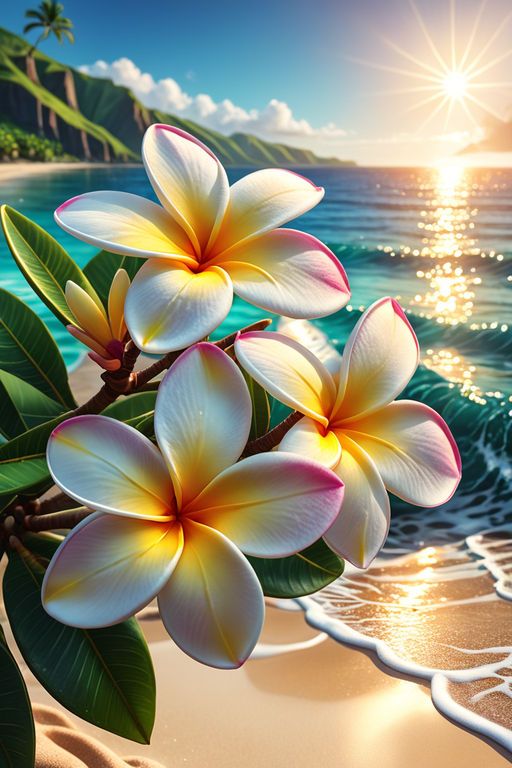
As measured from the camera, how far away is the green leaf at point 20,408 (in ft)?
1.40

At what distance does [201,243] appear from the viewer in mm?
303

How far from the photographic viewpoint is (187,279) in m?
0.27

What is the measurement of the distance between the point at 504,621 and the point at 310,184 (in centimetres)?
165

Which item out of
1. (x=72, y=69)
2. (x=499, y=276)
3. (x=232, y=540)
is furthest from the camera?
(x=72, y=69)

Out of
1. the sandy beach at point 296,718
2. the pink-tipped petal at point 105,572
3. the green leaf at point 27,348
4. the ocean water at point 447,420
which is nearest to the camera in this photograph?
the pink-tipped petal at point 105,572

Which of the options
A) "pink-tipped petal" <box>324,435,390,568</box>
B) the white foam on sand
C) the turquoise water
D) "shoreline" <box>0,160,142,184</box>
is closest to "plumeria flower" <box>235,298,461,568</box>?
"pink-tipped petal" <box>324,435,390,568</box>

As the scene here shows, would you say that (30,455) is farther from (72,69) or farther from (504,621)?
(72,69)

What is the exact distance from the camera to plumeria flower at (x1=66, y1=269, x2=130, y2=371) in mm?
309

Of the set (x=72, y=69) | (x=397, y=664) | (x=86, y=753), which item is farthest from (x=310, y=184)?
(x=72, y=69)

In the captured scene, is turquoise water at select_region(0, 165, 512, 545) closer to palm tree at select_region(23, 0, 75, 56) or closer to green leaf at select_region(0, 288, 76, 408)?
green leaf at select_region(0, 288, 76, 408)

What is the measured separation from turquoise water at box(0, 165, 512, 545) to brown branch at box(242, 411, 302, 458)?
2421 millimetres

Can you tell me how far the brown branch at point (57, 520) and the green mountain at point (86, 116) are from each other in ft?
72.8

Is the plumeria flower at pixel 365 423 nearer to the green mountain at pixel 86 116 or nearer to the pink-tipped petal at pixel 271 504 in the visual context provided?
the pink-tipped petal at pixel 271 504

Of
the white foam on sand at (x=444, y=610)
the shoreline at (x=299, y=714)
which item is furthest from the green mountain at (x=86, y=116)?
the shoreline at (x=299, y=714)
